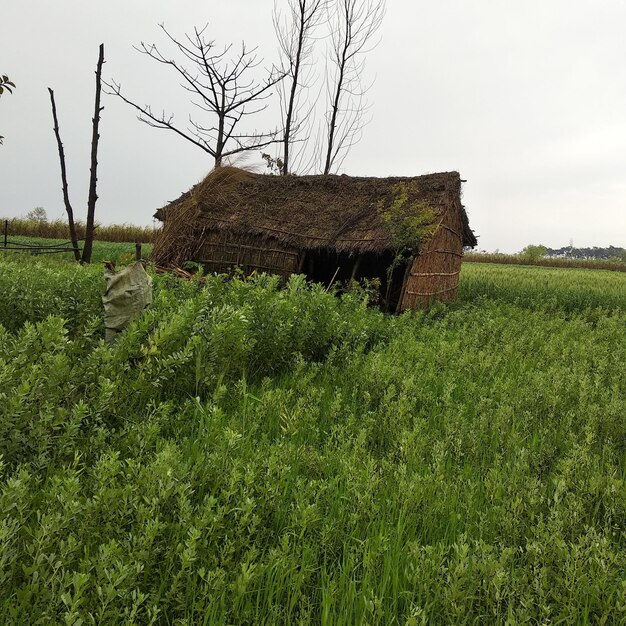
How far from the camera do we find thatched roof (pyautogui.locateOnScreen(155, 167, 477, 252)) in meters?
13.3

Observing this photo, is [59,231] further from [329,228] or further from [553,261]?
[553,261]

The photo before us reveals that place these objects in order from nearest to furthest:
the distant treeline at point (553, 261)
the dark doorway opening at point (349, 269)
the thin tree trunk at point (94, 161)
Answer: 1. the dark doorway opening at point (349, 269)
2. the thin tree trunk at point (94, 161)
3. the distant treeline at point (553, 261)

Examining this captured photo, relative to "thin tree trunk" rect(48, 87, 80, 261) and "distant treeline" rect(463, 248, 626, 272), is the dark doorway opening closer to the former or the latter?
"thin tree trunk" rect(48, 87, 80, 261)

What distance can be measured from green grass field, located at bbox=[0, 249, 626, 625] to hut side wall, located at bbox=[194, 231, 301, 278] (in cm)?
756

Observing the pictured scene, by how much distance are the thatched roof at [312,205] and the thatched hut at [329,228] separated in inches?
1.2

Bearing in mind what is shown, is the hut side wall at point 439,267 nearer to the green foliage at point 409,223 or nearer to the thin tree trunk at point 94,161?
the green foliage at point 409,223

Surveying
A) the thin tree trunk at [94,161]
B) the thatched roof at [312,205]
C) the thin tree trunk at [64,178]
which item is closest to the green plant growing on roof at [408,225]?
the thatched roof at [312,205]

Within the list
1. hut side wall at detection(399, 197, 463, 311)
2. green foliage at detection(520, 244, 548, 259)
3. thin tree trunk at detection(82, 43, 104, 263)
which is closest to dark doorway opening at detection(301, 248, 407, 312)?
hut side wall at detection(399, 197, 463, 311)

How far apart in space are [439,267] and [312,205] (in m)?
4.12

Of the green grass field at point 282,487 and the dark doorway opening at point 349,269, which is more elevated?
the dark doorway opening at point 349,269

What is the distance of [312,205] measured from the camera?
15078mm

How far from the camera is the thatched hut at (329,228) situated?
1277 cm

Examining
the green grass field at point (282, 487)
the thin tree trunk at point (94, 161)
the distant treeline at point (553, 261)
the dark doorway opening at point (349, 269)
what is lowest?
the green grass field at point (282, 487)

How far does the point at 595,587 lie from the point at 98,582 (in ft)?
6.88
